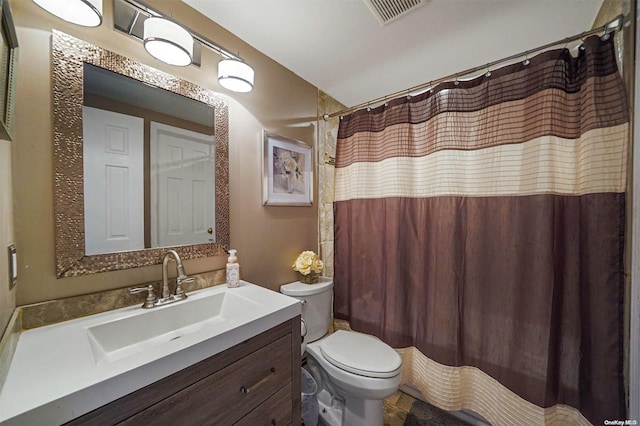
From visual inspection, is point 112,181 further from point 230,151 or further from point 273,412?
point 273,412

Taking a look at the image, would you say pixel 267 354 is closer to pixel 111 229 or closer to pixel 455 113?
pixel 111 229

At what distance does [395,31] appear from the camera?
124 centimetres

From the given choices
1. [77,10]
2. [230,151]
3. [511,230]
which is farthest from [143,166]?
[511,230]

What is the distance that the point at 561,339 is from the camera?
3.52 feet

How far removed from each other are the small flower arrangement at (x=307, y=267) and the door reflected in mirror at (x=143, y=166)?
605mm

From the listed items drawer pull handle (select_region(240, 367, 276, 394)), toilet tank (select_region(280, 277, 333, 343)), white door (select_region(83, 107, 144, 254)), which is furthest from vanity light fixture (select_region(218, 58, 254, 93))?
drawer pull handle (select_region(240, 367, 276, 394))

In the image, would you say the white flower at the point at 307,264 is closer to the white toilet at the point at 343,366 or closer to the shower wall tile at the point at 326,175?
the white toilet at the point at 343,366

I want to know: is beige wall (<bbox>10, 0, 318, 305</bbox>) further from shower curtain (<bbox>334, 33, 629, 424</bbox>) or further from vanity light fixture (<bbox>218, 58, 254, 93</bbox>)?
shower curtain (<bbox>334, 33, 629, 424</bbox>)

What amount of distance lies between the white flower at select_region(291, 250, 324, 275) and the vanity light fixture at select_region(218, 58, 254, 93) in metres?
1.07

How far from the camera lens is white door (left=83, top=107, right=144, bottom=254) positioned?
2.79ft

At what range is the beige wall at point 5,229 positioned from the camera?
59 cm

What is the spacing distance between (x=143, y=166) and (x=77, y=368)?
0.74 m

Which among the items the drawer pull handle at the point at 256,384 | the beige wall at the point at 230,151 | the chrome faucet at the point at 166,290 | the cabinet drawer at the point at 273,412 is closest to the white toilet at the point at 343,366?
the beige wall at the point at 230,151

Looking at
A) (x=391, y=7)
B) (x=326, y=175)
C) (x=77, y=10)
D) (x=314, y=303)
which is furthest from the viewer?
(x=326, y=175)
